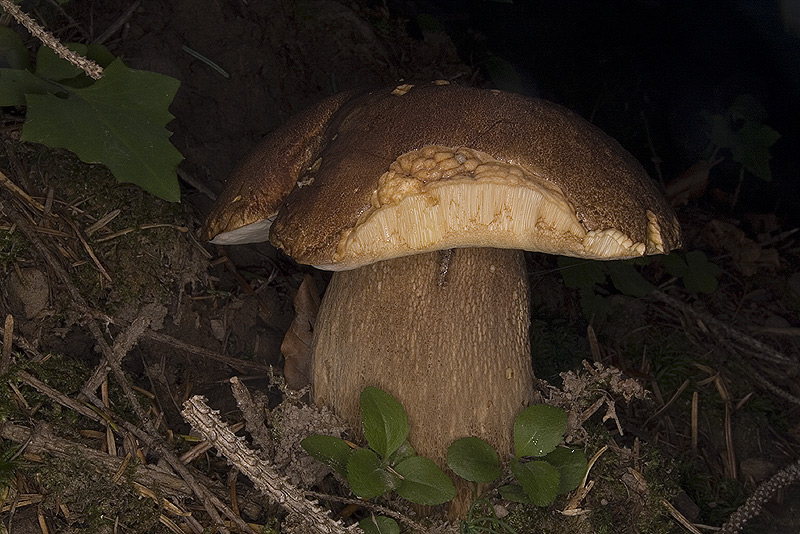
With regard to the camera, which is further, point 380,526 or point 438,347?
point 438,347

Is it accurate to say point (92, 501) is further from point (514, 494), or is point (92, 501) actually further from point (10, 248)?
point (514, 494)

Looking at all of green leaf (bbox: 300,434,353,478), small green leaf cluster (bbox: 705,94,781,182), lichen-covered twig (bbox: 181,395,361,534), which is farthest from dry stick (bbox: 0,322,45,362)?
small green leaf cluster (bbox: 705,94,781,182)

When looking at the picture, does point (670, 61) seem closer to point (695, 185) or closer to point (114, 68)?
point (695, 185)

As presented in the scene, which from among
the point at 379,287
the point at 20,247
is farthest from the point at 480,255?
the point at 20,247

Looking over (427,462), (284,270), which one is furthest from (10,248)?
(427,462)

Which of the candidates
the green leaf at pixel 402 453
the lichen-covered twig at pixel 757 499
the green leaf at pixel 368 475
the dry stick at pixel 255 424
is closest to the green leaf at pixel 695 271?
the lichen-covered twig at pixel 757 499

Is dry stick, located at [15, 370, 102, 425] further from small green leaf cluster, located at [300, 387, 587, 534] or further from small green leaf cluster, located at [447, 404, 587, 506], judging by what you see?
small green leaf cluster, located at [447, 404, 587, 506]

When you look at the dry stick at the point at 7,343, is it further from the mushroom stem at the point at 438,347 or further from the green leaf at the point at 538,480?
the green leaf at the point at 538,480
